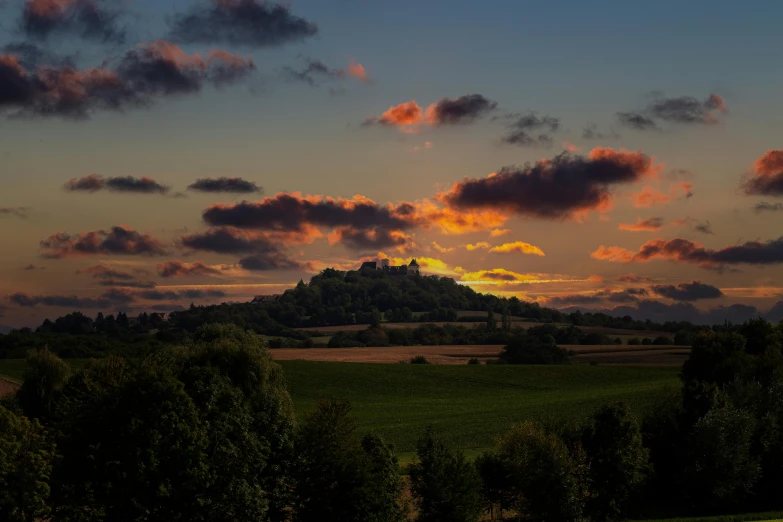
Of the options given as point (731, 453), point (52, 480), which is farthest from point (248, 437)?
point (731, 453)

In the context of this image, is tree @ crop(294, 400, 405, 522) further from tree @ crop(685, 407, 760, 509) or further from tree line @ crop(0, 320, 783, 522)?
tree @ crop(685, 407, 760, 509)

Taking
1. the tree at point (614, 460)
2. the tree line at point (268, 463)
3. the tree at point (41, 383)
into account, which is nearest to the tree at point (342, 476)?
the tree line at point (268, 463)

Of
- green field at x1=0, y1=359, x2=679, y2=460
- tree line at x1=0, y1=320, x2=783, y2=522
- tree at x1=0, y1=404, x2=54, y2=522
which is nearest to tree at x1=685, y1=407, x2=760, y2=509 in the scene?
tree line at x1=0, y1=320, x2=783, y2=522

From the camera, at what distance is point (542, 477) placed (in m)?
60.1

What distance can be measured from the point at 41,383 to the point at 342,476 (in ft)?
140

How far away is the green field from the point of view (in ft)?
310

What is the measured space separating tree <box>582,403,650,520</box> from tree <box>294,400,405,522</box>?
15.3 m

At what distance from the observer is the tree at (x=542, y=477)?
6012 centimetres

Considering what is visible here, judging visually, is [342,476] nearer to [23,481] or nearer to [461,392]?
[23,481]

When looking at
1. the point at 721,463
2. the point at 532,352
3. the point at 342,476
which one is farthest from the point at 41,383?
the point at 532,352

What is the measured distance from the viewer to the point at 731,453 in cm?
6919

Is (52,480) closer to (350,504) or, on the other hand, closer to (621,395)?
(350,504)

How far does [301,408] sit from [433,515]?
173 ft

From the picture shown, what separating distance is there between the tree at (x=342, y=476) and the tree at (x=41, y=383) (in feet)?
118
